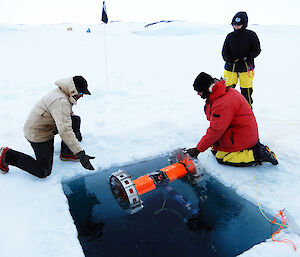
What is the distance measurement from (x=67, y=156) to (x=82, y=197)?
0.73 m

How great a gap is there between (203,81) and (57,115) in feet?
5.33

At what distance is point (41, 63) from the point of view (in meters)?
9.63

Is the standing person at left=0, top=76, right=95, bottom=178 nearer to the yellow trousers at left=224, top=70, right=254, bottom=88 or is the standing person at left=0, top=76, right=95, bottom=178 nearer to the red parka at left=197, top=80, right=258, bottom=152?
the red parka at left=197, top=80, right=258, bottom=152

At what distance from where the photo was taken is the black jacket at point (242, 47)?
393 cm

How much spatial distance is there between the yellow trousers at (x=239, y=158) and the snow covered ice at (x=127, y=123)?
0.28 ft

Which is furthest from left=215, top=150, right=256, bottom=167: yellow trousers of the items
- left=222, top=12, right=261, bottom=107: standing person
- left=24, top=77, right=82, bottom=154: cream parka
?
left=24, top=77, right=82, bottom=154: cream parka

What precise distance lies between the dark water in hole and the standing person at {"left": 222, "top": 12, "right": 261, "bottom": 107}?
6.48ft

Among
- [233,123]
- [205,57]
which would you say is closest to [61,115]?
[233,123]

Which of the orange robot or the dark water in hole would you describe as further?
the orange robot

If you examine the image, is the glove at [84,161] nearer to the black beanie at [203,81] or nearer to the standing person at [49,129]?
the standing person at [49,129]

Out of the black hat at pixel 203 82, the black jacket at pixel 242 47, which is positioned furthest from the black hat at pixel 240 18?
the black hat at pixel 203 82

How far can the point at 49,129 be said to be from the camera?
295 centimetres

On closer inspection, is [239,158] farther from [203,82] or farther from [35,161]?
[35,161]

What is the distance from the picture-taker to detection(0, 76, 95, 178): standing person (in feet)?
8.30
